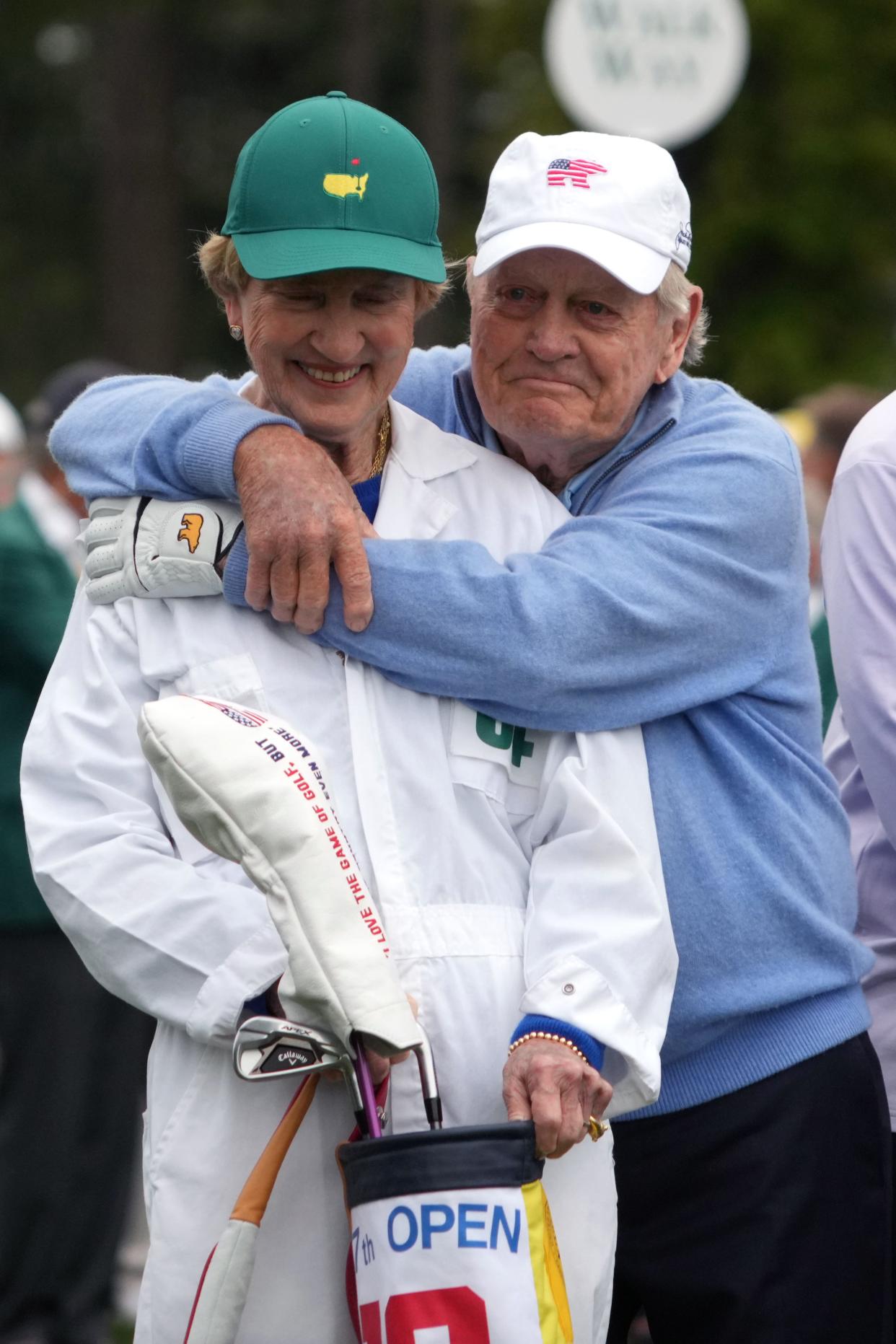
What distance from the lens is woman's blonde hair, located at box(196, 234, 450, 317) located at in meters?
2.65

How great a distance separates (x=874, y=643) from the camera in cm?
291

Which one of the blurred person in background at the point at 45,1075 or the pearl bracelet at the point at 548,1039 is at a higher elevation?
the blurred person in background at the point at 45,1075

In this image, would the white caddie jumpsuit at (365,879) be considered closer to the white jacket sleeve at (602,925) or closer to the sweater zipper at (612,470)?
the white jacket sleeve at (602,925)

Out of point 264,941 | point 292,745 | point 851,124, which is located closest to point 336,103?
point 292,745

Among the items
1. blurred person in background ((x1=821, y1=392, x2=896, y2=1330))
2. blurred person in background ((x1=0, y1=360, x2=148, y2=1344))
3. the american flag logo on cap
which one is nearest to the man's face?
the american flag logo on cap

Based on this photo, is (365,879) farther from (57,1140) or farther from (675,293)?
(57,1140)

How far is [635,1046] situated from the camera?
2.38m

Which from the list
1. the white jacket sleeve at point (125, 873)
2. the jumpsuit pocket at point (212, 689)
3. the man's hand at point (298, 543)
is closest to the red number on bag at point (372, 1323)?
the white jacket sleeve at point (125, 873)

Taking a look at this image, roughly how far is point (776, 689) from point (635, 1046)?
0.61m

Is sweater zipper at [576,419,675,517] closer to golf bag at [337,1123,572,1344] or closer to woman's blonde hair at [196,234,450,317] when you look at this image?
woman's blonde hair at [196,234,450,317]

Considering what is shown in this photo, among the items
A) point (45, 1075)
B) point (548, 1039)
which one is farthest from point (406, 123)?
point (548, 1039)

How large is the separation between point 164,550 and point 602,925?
0.77m

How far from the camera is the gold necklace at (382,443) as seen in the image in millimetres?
2744

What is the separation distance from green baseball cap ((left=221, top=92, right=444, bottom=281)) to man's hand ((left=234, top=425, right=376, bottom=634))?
0.27 metres
